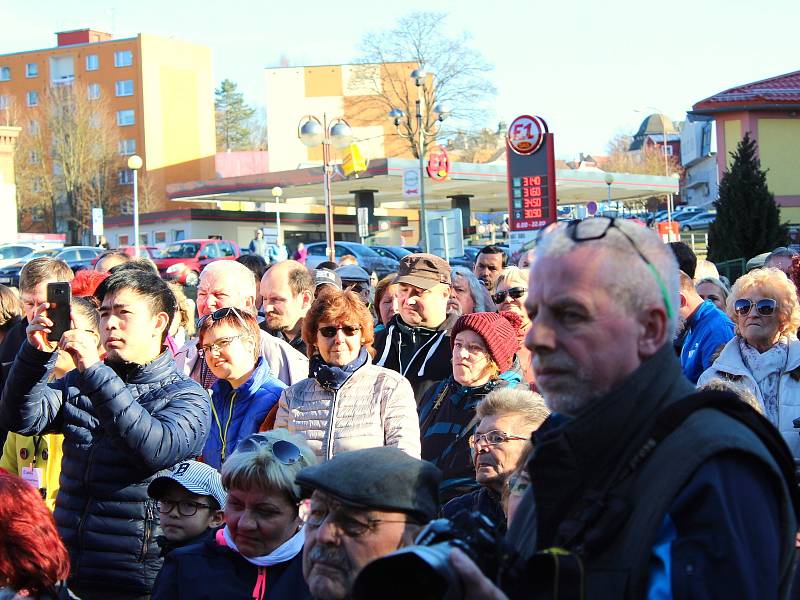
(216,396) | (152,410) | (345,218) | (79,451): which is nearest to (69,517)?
(79,451)

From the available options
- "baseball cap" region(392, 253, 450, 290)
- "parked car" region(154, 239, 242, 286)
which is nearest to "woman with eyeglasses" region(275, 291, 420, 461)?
"baseball cap" region(392, 253, 450, 290)

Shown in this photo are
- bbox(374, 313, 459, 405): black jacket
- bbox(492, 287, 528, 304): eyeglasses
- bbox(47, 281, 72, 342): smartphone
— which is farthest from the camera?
bbox(492, 287, 528, 304): eyeglasses

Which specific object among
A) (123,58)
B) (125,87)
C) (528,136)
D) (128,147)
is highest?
(123,58)

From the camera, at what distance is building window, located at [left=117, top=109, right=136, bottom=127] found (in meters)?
84.5

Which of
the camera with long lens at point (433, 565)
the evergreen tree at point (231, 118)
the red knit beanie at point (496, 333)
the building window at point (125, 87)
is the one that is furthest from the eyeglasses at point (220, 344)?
the evergreen tree at point (231, 118)

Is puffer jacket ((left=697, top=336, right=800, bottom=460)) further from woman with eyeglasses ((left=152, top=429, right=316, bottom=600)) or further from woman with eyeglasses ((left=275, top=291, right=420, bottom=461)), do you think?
woman with eyeglasses ((left=152, top=429, right=316, bottom=600))

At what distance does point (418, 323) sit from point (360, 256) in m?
31.6

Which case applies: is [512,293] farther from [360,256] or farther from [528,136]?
[360,256]

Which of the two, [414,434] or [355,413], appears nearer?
[414,434]

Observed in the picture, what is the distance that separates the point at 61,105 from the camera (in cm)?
7381

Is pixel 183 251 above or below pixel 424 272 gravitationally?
below

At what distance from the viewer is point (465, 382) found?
5703 mm

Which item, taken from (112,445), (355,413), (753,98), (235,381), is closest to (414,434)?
(355,413)

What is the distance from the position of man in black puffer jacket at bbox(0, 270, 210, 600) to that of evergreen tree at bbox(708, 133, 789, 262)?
19546 millimetres
